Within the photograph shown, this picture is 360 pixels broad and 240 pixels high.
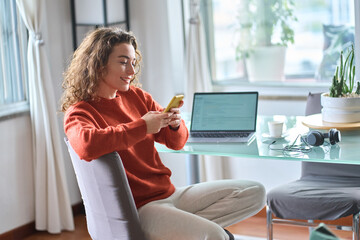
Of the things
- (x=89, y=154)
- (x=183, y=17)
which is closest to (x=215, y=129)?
(x=89, y=154)

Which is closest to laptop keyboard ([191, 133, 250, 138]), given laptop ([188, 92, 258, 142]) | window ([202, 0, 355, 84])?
laptop ([188, 92, 258, 142])

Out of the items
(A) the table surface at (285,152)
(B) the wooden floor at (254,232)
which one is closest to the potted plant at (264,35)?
(B) the wooden floor at (254,232)

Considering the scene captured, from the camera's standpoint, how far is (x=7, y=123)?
11.1 feet

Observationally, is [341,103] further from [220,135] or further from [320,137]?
[220,135]

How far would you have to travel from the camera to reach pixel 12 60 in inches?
136

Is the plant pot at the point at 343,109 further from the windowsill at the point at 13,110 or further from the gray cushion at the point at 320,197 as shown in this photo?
the windowsill at the point at 13,110

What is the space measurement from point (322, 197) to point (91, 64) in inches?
42.6

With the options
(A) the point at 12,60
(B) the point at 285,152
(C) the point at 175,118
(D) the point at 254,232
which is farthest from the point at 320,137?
(A) the point at 12,60

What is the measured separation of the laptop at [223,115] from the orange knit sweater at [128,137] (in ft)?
0.80

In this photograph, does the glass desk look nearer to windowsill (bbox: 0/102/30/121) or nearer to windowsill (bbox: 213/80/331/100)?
windowsill (bbox: 213/80/331/100)

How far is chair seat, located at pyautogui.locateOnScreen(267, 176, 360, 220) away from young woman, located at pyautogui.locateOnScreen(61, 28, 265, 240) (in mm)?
160

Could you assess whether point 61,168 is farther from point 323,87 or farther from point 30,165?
point 323,87

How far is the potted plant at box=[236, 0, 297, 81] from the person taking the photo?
11.8 feet

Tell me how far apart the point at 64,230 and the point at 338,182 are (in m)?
1.67
